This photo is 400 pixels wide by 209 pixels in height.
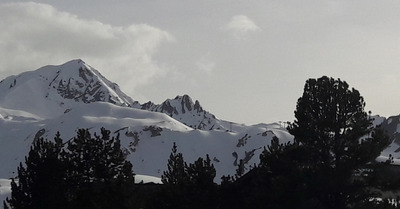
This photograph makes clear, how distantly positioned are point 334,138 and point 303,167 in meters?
2.80

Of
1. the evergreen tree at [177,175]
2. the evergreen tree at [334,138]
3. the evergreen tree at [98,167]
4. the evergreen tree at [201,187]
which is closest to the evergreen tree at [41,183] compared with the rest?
the evergreen tree at [98,167]

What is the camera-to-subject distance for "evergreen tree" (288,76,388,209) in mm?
47656

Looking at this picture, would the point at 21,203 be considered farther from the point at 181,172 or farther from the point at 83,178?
the point at 181,172

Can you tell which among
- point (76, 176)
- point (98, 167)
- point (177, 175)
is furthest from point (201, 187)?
point (76, 176)

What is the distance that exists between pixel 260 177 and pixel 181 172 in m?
11.6

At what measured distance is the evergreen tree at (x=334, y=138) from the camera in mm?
→ 47656

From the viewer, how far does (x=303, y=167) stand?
4941 centimetres

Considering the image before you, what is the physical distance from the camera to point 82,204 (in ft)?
144

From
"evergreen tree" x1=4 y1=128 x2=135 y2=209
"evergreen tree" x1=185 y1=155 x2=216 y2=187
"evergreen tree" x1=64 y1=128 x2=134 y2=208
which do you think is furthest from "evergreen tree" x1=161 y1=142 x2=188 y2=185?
"evergreen tree" x1=64 y1=128 x2=134 y2=208

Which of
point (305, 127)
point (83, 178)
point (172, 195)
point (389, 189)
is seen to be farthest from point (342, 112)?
point (83, 178)

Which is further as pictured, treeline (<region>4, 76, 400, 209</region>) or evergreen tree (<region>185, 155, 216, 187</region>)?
evergreen tree (<region>185, 155, 216, 187</region>)

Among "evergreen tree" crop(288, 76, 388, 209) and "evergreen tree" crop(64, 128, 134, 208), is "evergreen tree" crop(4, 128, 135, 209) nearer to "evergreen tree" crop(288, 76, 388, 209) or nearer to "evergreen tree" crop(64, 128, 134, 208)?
"evergreen tree" crop(64, 128, 134, 208)

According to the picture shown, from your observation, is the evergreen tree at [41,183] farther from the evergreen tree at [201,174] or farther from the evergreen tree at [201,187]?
the evergreen tree at [201,174]

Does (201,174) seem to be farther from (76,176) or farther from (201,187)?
(76,176)
